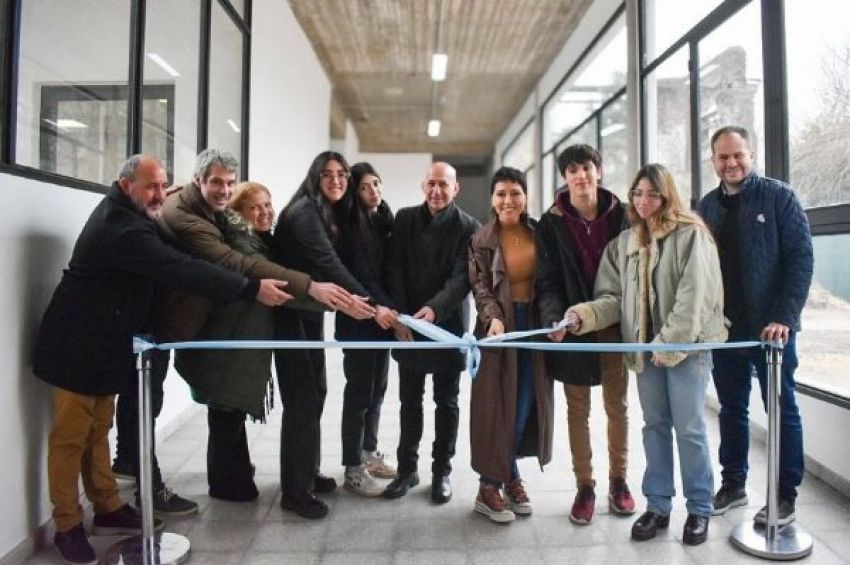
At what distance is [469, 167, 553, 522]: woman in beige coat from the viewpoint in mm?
2521

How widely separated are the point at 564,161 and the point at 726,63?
2.42 metres

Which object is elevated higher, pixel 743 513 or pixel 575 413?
pixel 575 413

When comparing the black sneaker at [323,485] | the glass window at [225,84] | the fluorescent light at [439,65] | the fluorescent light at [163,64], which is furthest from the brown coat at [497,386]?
the fluorescent light at [439,65]

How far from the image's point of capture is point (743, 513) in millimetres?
2621

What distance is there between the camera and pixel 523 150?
489 inches

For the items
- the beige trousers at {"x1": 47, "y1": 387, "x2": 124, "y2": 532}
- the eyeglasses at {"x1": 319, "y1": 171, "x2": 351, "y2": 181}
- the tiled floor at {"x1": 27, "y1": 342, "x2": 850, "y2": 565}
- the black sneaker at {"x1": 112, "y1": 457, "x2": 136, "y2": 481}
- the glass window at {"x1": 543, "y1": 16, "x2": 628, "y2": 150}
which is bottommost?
the tiled floor at {"x1": 27, "y1": 342, "x2": 850, "y2": 565}

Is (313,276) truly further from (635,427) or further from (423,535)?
(635,427)

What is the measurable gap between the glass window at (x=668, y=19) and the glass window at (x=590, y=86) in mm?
455

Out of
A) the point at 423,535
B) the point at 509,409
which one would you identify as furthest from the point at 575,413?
the point at 423,535

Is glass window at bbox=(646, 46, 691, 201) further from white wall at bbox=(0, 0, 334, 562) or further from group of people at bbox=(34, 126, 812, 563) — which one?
white wall at bbox=(0, 0, 334, 562)

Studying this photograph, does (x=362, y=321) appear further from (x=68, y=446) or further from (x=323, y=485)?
(x=68, y=446)

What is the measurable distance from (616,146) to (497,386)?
5030 millimetres

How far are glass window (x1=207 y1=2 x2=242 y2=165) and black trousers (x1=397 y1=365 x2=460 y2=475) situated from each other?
8.91 feet

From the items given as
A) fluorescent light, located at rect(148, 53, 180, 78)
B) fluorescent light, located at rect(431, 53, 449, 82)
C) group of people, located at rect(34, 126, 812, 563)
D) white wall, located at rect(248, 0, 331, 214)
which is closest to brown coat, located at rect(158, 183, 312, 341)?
group of people, located at rect(34, 126, 812, 563)
